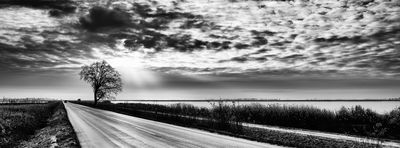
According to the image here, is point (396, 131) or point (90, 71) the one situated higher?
point (90, 71)

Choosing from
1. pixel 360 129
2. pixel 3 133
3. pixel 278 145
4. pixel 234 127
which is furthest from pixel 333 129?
pixel 3 133

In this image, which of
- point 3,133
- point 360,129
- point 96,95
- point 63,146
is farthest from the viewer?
point 96,95

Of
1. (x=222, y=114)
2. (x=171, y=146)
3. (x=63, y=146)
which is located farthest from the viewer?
(x=222, y=114)

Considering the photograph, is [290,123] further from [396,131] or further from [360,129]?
[396,131]

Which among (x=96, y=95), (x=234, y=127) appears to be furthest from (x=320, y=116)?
(x=96, y=95)

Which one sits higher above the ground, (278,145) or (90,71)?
(90,71)

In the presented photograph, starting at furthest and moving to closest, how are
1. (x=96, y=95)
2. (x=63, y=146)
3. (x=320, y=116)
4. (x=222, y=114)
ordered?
(x=96, y=95)
(x=320, y=116)
(x=222, y=114)
(x=63, y=146)

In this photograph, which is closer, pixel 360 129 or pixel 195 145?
pixel 195 145

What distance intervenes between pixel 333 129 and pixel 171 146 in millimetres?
11667

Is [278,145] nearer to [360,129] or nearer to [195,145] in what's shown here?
[195,145]

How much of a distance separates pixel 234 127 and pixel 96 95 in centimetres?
6793

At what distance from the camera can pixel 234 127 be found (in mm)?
17672

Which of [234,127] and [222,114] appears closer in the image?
[234,127]

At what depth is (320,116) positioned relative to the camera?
73.3 ft
